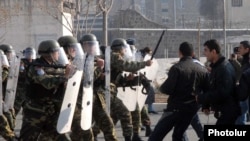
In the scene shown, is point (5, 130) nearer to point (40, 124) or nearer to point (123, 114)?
point (123, 114)

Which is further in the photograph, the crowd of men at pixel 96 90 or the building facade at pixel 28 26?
the building facade at pixel 28 26

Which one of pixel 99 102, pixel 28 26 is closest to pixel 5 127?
pixel 99 102

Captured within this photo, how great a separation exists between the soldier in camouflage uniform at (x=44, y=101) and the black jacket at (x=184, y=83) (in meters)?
1.40

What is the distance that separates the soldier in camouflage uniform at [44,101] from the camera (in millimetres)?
7816

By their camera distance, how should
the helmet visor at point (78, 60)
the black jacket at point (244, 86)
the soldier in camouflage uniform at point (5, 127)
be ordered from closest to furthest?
the black jacket at point (244, 86), the helmet visor at point (78, 60), the soldier in camouflage uniform at point (5, 127)

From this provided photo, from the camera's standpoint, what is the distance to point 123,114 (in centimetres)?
1017

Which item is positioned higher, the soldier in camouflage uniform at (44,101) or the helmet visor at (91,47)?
the helmet visor at (91,47)

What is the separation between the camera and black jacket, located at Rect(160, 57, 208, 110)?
27.5 ft

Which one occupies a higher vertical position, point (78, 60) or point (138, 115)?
point (78, 60)

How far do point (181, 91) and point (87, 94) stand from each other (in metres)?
1.24

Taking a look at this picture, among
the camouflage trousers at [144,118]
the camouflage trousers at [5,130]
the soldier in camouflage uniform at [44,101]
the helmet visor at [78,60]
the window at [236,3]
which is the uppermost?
the window at [236,3]

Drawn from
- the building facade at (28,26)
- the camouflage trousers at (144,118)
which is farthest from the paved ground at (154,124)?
the building facade at (28,26)

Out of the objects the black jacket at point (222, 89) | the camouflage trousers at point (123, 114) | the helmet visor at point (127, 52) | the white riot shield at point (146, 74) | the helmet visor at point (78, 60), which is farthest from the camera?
the white riot shield at point (146, 74)

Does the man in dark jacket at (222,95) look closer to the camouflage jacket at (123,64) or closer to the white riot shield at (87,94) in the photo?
the white riot shield at (87,94)
